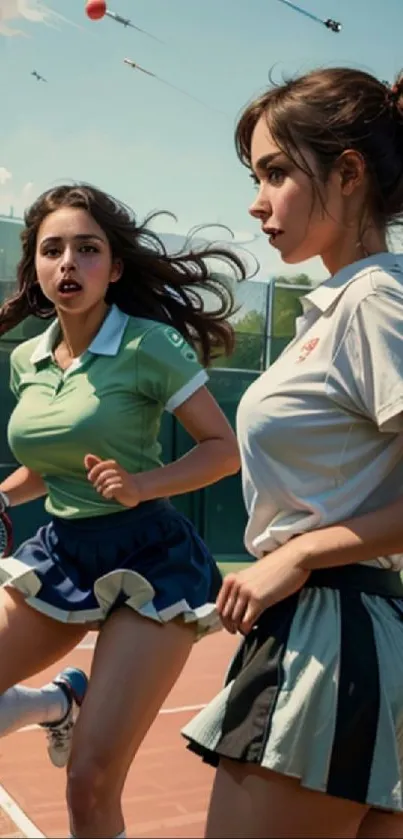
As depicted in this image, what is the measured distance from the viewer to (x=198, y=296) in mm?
2037

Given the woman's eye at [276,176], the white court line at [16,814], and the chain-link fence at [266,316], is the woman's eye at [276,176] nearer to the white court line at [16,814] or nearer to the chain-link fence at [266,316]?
the white court line at [16,814]

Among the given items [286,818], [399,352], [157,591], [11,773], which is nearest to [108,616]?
[157,591]

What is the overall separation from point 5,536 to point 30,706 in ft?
1.08

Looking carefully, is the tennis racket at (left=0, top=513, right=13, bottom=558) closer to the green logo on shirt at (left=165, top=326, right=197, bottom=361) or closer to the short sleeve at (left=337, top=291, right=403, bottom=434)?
the green logo on shirt at (left=165, top=326, right=197, bottom=361)

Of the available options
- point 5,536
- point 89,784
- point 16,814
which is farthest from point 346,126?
point 16,814

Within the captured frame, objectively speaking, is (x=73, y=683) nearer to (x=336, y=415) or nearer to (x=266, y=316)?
(x=336, y=415)

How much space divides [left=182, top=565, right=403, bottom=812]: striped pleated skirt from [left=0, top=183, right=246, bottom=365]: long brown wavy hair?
962 mm

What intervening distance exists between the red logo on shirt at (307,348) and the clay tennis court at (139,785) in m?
1.13

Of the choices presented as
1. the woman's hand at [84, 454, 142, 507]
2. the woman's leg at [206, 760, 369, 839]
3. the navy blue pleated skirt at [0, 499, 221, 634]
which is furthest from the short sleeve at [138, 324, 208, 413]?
the woman's leg at [206, 760, 369, 839]

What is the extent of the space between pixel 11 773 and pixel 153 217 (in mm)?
1327

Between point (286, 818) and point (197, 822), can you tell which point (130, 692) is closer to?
point (286, 818)

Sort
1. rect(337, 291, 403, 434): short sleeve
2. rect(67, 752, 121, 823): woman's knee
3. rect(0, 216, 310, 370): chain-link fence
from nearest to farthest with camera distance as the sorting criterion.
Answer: rect(337, 291, 403, 434): short sleeve, rect(67, 752, 121, 823): woman's knee, rect(0, 216, 310, 370): chain-link fence

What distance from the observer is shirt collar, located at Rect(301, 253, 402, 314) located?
1068 mm

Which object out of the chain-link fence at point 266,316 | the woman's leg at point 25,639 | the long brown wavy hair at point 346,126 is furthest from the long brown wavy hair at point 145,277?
the chain-link fence at point 266,316
